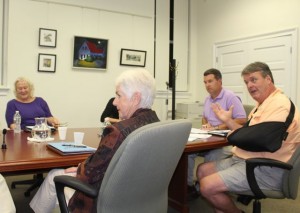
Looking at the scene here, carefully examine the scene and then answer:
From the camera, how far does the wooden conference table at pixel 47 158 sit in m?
1.49

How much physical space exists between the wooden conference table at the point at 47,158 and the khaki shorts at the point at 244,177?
237 mm

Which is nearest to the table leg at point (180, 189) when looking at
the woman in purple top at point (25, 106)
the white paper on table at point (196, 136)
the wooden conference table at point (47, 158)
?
the wooden conference table at point (47, 158)

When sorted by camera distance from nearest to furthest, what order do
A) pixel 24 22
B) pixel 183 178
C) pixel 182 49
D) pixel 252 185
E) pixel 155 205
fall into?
pixel 155 205
pixel 252 185
pixel 183 178
pixel 24 22
pixel 182 49

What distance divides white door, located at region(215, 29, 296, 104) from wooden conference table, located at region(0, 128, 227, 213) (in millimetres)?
2514

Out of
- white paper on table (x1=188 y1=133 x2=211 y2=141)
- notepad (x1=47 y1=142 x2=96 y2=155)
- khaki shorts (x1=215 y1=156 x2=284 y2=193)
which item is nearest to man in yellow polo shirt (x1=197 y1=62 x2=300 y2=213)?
khaki shorts (x1=215 y1=156 x2=284 y2=193)

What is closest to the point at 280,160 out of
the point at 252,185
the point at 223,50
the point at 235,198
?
the point at 252,185

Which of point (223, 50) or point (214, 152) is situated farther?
point (223, 50)

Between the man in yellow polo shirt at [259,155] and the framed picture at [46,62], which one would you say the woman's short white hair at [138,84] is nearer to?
the man in yellow polo shirt at [259,155]

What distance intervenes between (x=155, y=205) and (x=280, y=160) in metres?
0.92

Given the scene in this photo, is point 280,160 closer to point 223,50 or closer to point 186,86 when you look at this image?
point 223,50

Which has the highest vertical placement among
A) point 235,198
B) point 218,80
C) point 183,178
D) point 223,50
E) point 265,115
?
point 223,50

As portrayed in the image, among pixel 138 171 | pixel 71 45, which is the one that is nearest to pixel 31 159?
pixel 138 171

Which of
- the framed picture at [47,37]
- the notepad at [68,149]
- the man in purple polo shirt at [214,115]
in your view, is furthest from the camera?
the framed picture at [47,37]

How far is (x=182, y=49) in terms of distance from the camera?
5906 millimetres
